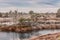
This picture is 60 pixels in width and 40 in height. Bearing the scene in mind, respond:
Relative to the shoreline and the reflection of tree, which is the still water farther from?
the reflection of tree

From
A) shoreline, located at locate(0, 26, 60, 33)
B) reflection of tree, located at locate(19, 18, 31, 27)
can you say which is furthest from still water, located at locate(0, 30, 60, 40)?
reflection of tree, located at locate(19, 18, 31, 27)

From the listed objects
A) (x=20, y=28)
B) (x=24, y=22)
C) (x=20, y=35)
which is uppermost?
(x=24, y=22)

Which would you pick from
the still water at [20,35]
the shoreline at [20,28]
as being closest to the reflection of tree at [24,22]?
the shoreline at [20,28]

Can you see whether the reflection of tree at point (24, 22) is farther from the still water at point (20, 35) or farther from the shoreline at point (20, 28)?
the still water at point (20, 35)

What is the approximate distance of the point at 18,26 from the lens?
346cm

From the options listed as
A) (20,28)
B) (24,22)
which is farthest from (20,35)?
(24,22)

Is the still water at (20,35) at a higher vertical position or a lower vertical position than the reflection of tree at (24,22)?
lower

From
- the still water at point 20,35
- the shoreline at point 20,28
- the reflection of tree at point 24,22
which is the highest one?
the reflection of tree at point 24,22

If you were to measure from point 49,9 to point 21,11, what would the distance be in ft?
2.06

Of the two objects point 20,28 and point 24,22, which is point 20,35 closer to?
point 20,28

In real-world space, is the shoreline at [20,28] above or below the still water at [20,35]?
above

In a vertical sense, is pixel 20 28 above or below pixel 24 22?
below

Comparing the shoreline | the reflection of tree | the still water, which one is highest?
the reflection of tree

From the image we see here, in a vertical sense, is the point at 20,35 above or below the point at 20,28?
below
